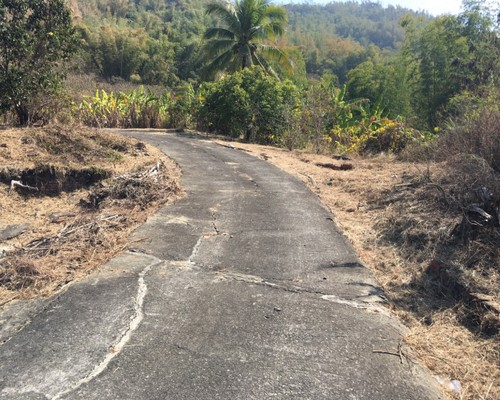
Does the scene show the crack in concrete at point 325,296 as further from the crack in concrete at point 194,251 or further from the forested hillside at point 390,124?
the crack in concrete at point 194,251

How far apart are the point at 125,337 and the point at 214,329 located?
0.65 metres

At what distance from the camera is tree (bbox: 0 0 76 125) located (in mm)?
10305

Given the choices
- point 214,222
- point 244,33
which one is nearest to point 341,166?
point 214,222

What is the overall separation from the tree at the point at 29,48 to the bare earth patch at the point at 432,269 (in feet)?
24.5

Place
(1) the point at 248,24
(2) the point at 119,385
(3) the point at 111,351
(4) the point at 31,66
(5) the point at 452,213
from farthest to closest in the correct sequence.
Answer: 1. (1) the point at 248,24
2. (4) the point at 31,66
3. (5) the point at 452,213
4. (3) the point at 111,351
5. (2) the point at 119,385

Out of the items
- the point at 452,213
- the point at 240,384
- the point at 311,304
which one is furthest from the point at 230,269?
the point at 452,213

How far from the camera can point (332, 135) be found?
16484 mm

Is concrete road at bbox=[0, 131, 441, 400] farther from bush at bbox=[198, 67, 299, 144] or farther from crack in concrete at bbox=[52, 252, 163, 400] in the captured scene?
bush at bbox=[198, 67, 299, 144]

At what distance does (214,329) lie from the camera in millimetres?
3346

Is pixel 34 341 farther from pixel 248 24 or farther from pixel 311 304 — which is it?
pixel 248 24

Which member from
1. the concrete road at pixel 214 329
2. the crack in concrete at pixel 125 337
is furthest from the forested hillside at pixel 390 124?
the crack in concrete at pixel 125 337

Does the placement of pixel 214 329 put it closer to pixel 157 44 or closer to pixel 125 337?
pixel 125 337

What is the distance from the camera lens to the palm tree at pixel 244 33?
22641 millimetres

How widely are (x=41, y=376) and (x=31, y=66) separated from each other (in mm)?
10132
